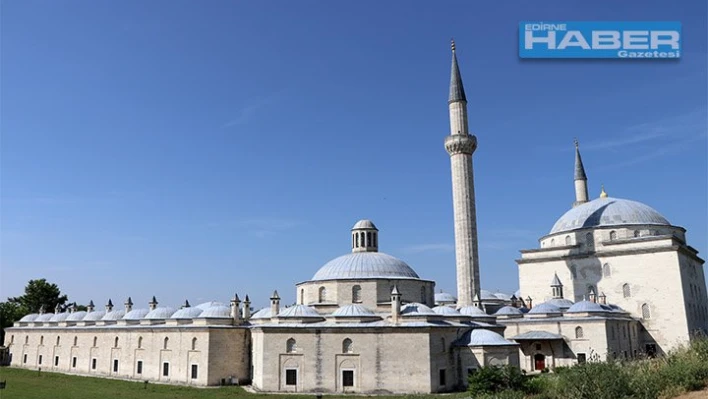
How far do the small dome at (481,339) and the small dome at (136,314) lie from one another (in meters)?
21.7

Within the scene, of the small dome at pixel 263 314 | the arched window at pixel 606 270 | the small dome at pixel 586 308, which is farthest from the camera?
the arched window at pixel 606 270

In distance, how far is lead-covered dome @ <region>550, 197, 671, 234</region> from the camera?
3966 centimetres

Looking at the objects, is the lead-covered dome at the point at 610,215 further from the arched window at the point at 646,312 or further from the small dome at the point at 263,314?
the small dome at the point at 263,314

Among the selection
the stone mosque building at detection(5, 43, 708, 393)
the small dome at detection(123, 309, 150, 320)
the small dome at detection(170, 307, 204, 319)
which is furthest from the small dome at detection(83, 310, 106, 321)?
the small dome at detection(170, 307, 204, 319)

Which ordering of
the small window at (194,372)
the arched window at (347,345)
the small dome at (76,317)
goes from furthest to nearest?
the small dome at (76,317)
the small window at (194,372)
the arched window at (347,345)

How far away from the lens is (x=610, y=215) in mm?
40250

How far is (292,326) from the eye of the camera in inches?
1035

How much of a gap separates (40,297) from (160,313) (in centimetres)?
3411

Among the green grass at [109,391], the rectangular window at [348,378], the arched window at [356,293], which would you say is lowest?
the green grass at [109,391]

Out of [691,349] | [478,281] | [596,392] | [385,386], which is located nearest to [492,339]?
[385,386]

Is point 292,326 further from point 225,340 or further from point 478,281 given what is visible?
point 478,281

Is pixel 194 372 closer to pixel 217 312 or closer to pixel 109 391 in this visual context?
pixel 217 312

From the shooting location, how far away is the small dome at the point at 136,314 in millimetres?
36963

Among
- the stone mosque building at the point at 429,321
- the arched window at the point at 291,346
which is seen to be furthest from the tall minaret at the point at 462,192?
the arched window at the point at 291,346
